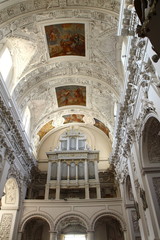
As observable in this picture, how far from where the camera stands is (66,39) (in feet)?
39.2

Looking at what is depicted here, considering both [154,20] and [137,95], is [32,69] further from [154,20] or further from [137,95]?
[154,20]

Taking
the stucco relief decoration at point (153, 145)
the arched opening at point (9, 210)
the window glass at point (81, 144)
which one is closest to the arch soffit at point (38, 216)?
the arched opening at point (9, 210)

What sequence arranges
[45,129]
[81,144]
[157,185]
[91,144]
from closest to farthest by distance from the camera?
1. [157,185]
2. [81,144]
3. [45,129]
4. [91,144]

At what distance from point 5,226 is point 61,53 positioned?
1090cm

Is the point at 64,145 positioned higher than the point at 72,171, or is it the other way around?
the point at 64,145

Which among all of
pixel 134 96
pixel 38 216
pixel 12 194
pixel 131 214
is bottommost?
pixel 131 214

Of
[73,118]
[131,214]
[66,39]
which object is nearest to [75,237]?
[131,214]

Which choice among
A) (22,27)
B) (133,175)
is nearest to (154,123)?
(133,175)

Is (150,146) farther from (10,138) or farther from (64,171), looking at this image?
(64,171)

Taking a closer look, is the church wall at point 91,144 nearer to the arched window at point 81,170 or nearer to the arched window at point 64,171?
the arched window at point 81,170

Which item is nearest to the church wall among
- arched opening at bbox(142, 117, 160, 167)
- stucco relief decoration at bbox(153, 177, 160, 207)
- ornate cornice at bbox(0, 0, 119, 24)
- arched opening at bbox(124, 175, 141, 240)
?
arched opening at bbox(124, 175, 141, 240)

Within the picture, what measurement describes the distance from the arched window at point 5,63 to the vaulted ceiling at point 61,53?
33cm

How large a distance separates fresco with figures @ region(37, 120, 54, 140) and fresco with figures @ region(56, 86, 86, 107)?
242 cm

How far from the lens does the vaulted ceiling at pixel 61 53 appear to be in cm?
1041
